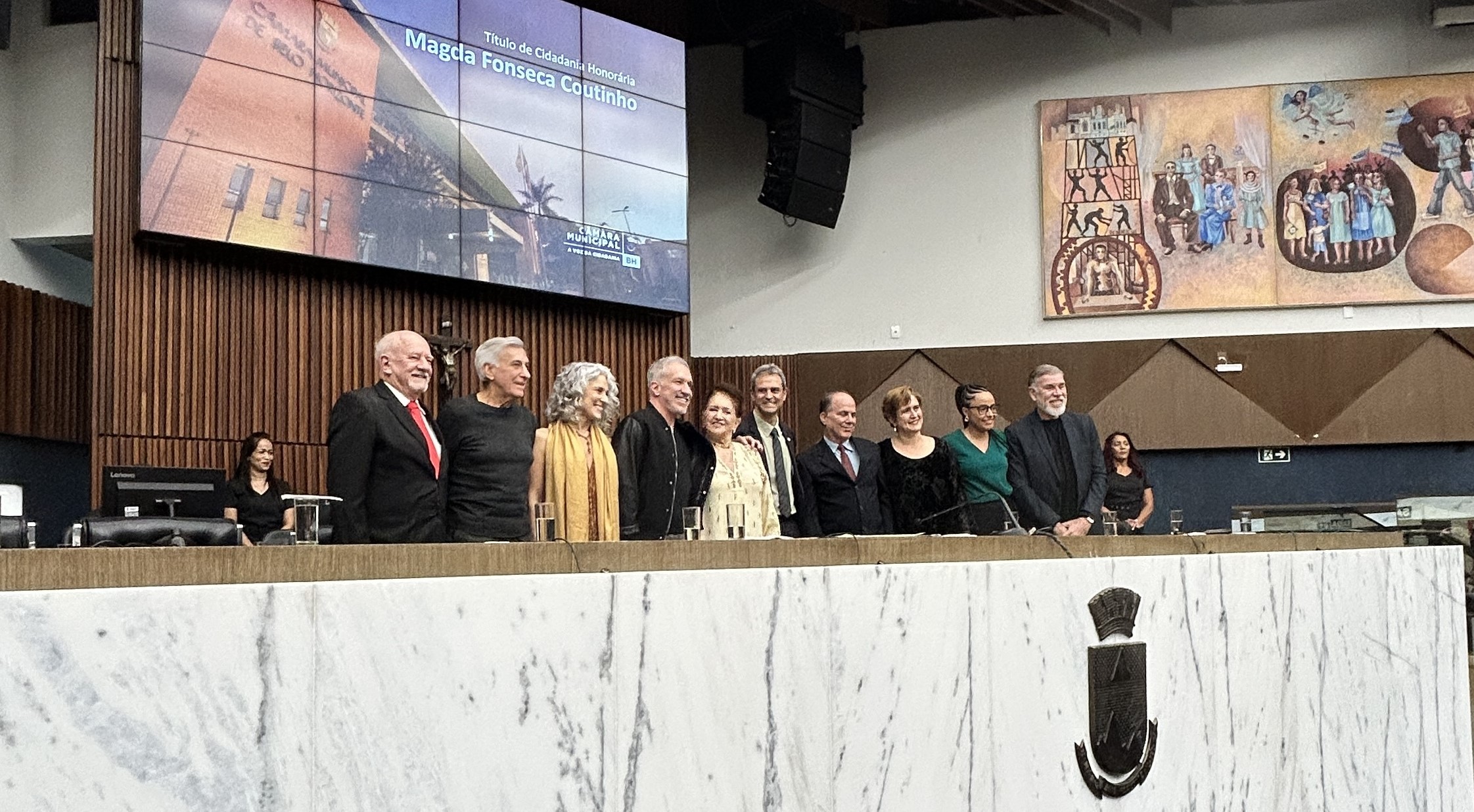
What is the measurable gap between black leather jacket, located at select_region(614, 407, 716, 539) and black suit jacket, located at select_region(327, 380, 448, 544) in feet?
2.30

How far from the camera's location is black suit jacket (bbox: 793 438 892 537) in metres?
4.94

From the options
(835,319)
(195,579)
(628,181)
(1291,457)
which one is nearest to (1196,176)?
(1291,457)

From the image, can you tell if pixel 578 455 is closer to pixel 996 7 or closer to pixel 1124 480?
pixel 1124 480

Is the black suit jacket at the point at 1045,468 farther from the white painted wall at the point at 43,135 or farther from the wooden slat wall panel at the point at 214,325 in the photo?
the white painted wall at the point at 43,135

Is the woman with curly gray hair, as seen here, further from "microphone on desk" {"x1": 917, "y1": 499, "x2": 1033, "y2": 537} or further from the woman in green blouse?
the woman in green blouse

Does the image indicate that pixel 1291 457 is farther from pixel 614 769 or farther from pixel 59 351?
pixel 614 769

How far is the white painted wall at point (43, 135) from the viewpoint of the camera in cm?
831

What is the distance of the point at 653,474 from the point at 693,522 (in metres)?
1.22

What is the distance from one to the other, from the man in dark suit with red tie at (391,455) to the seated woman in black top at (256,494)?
9.25 feet

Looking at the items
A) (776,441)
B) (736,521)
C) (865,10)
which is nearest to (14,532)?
(736,521)

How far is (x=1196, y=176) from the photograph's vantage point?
9906 millimetres

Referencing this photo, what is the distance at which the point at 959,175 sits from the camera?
409 inches

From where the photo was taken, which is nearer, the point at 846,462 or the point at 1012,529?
the point at 1012,529

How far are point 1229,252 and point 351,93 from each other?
18.8 feet
